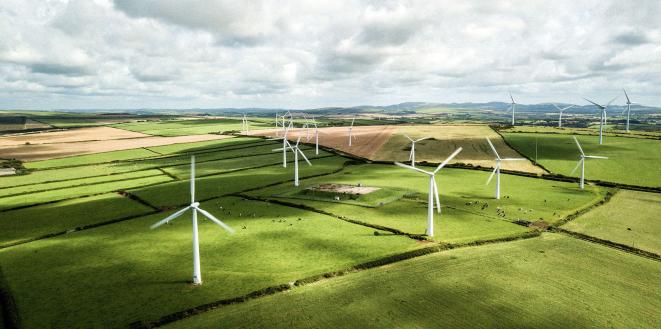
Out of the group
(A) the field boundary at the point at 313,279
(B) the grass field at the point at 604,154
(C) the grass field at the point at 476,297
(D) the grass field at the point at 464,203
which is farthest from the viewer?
(B) the grass field at the point at 604,154

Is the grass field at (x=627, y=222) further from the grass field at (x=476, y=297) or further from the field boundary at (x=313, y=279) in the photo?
the field boundary at (x=313, y=279)

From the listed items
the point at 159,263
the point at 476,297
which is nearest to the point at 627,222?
the point at 476,297

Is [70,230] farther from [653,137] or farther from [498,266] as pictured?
[653,137]

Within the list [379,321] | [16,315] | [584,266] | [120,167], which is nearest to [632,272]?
[584,266]

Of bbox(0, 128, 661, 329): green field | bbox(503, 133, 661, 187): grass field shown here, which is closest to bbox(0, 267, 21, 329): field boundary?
bbox(0, 128, 661, 329): green field

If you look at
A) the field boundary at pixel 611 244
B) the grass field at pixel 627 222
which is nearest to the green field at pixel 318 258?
the grass field at pixel 627 222

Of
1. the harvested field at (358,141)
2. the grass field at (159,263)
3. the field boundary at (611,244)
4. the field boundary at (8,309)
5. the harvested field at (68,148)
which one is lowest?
the field boundary at (8,309)
